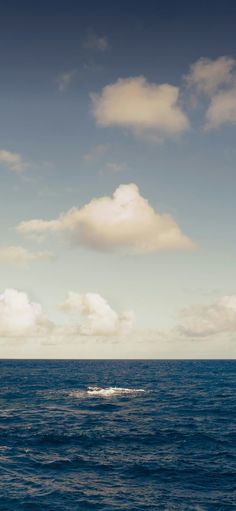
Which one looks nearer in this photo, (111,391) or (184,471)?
(184,471)

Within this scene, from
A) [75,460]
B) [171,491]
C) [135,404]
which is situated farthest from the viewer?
[135,404]

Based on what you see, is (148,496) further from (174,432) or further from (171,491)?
(174,432)

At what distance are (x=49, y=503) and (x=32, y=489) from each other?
341 centimetres

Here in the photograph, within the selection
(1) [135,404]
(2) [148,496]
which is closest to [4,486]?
(2) [148,496]

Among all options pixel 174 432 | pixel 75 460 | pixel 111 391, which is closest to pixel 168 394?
pixel 111 391

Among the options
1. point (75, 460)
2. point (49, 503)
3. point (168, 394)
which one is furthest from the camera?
point (168, 394)

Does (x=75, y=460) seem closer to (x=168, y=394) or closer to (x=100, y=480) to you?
(x=100, y=480)

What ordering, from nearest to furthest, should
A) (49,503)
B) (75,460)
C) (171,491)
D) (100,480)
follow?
(49,503) < (171,491) < (100,480) < (75,460)

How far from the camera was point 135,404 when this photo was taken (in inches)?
2864

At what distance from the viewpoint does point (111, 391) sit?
9031 centimetres

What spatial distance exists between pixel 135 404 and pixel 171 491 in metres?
42.9

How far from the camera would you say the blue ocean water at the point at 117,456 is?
29.2 meters

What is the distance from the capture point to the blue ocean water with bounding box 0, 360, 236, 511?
29.2 meters

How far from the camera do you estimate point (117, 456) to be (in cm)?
3978
